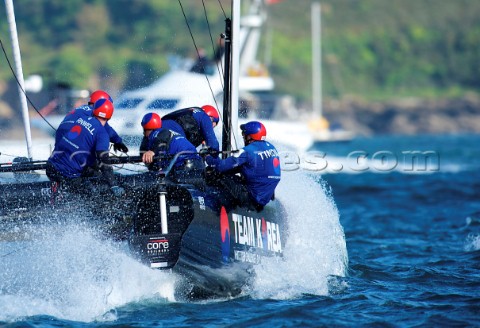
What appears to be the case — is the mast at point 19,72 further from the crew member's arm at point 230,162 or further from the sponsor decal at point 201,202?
the sponsor decal at point 201,202

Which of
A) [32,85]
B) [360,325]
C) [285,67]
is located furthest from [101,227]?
[285,67]

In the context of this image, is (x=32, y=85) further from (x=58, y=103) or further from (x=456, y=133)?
(x=456, y=133)

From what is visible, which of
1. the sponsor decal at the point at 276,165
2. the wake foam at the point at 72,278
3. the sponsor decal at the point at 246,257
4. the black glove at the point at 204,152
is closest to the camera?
the wake foam at the point at 72,278

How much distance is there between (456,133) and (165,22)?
28467 mm

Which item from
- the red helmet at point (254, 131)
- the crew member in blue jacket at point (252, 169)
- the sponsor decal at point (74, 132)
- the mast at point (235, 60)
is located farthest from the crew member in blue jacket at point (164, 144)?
the mast at point (235, 60)

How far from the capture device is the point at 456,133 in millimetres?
86000

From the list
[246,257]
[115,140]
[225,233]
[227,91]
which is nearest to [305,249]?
[246,257]

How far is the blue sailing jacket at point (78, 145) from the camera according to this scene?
1064 cm

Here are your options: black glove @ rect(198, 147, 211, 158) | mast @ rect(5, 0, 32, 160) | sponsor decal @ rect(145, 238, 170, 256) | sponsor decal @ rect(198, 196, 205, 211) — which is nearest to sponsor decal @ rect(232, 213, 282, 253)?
sponsor decal @ rect(198, 196, 205, 211)

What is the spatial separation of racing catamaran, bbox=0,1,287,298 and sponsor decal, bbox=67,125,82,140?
0.50 metres

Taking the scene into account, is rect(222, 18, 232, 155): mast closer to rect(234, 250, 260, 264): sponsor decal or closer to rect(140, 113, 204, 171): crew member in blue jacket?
rect(140, 113, 204, 171): crew member in blue jacket

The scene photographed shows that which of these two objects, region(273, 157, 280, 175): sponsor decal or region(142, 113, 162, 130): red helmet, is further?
region(142, 113, 162, 130): red helmet

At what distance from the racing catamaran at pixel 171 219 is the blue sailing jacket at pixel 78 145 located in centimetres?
24

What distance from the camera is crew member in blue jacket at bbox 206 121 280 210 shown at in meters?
10.9
